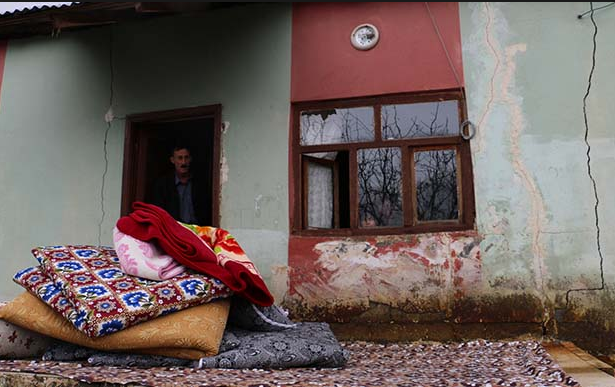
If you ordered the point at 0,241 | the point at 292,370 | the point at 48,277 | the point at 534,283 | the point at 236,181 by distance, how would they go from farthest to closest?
1. the point at 0,241
2. the point at 236,181
3. the point at 534,283
4. the point at 48,277
5. the point at 292,370

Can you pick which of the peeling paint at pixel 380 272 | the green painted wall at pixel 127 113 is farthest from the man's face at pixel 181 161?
the peeling paint at pixel 380 272

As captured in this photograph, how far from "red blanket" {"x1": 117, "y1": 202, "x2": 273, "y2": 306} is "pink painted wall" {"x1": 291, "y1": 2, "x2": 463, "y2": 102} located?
2355mm

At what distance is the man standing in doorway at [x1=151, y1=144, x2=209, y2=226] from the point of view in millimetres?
5453

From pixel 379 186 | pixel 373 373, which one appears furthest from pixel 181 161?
pixel 373 373

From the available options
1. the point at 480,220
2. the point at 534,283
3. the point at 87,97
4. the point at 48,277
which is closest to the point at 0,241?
the point at 87,97

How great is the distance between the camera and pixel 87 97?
17.8 feet

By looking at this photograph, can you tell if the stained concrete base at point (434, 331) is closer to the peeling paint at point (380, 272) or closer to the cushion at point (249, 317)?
the peeling paint at point (380, 272)

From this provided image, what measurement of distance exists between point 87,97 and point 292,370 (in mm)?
4187

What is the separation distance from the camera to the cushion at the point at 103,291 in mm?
2281

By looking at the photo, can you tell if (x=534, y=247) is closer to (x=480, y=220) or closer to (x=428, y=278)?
(x=480, y=220)

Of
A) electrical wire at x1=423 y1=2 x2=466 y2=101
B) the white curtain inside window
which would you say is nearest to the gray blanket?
the white curtain inside window

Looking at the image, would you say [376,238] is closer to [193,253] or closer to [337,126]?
[337,126]

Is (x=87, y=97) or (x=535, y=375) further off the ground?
(x=87, y=97)

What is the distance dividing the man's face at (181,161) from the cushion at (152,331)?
10.1 ft
